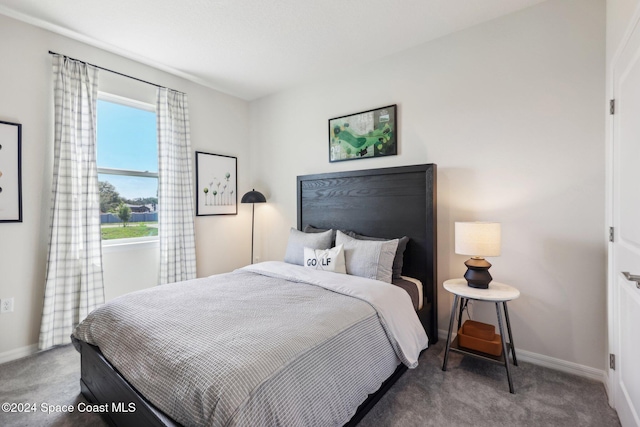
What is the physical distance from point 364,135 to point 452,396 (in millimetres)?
2350

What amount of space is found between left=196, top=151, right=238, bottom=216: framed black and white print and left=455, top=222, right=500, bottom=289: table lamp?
2.86 m

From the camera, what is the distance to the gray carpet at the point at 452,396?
5.34 feet

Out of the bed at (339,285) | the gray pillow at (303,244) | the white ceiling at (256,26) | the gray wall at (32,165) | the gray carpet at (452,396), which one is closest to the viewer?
the bed at (339,285)

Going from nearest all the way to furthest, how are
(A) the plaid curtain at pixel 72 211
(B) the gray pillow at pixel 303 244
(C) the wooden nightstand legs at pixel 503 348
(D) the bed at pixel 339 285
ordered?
(D) the bed at pixel 339 285, (C) the wooden nightstand legs at pixel 503 348, (A) the plaid curtain at pixel 72 211, (B) the gray pillow at pixel 303 244

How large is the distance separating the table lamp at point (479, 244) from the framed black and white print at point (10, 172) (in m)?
3.44

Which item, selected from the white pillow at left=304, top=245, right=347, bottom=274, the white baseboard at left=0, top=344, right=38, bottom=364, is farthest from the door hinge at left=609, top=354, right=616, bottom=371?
the white baseboard at left=0, top=344, right=38, bottom=364

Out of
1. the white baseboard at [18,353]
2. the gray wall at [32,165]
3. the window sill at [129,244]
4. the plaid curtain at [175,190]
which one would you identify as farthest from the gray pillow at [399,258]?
the white baseboard at [18,353]

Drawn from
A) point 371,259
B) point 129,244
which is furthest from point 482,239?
point 129,244

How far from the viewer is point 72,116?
2.55 metres

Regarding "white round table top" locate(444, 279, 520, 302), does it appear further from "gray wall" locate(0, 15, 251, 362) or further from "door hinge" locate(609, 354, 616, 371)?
"gray wall" locate(0, 15, 251, 362)

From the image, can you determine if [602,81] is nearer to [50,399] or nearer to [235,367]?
[235,367]

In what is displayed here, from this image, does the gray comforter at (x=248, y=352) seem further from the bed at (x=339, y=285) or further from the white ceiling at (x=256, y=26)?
the white ceiling at (x=256, y=26)

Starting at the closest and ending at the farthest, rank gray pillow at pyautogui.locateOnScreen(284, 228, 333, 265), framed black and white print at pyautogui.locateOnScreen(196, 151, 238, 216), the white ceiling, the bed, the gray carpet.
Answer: the bed < the gray carpet < the white ceiling < gray pillow at pyautogui.locateOnScreen(284, 228, 333, 265) < framed black and white print at pyautogui.locateOnScreen(196, 151, 238, 216)

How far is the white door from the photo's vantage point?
134cm
